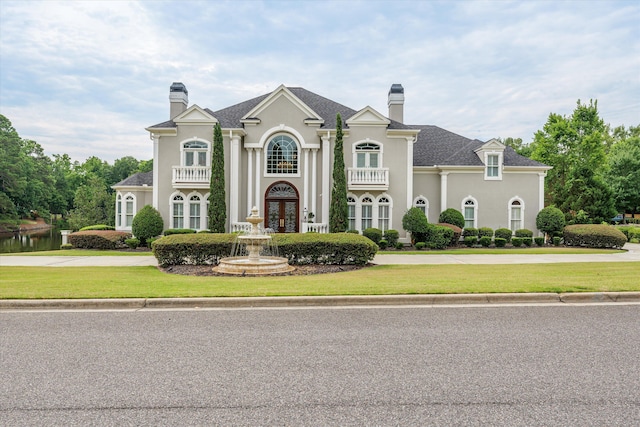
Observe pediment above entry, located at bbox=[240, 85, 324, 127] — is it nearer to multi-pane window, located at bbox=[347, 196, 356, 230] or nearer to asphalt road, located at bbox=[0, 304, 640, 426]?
multi-pane window, located at bbox=[347, 196, 356, 230]

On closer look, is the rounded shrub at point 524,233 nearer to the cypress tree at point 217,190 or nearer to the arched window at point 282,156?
the arched window at point 282,156

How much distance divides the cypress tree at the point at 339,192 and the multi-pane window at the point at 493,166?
34.7ft

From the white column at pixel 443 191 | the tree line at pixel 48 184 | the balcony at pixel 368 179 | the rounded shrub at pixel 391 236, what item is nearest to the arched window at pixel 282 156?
the balcony at pixel 368 179

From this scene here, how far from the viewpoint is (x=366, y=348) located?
17.7 feet

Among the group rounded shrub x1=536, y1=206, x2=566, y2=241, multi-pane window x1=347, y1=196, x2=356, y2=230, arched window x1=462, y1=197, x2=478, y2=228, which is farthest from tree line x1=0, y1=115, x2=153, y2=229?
rounded shrub x1=536, y1=206, x2=566, y2=241

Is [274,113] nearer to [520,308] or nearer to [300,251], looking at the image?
[300,251]

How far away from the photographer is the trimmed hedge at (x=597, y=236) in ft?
73.2

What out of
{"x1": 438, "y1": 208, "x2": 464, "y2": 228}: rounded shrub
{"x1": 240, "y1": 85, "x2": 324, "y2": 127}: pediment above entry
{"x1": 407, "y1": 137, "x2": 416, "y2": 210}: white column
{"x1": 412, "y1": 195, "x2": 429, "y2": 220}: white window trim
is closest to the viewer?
{"x1": 240, "y1": 85, "x2": 324, "y2": 127}: pediment above entry

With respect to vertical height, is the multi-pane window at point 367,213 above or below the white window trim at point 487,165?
below

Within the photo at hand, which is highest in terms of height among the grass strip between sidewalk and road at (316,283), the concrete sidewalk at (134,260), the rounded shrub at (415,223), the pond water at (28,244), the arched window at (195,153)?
the arched window at (195,153)

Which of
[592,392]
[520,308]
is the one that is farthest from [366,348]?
[520,308]

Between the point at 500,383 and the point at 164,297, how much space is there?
6554 mm

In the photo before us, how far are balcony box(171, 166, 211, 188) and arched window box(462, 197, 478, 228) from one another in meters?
16.5

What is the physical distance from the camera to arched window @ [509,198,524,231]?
25.6 meters
